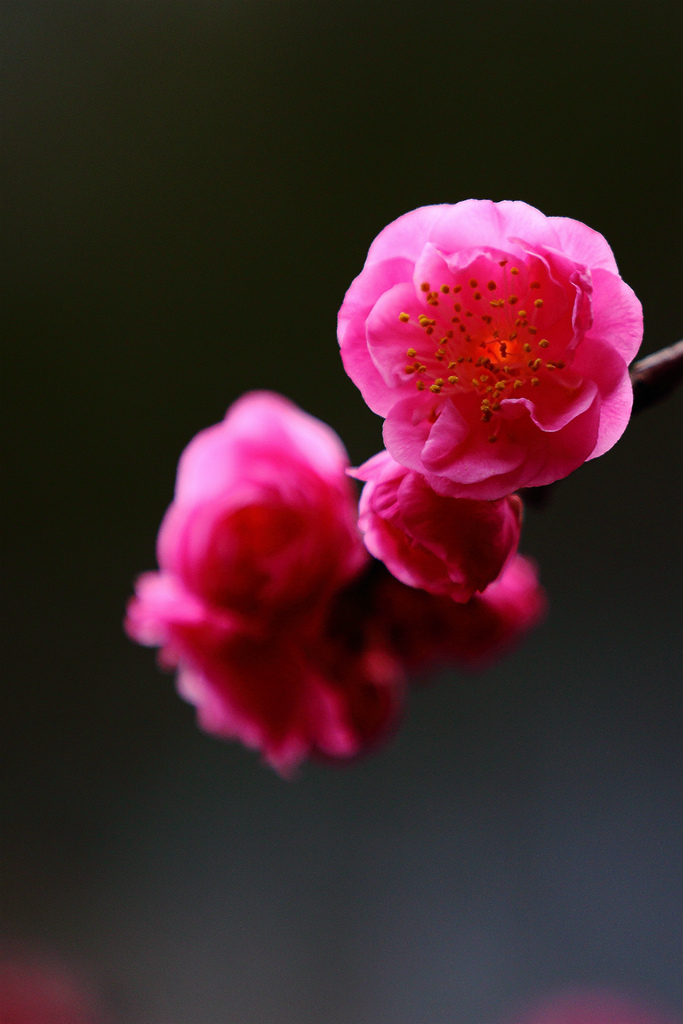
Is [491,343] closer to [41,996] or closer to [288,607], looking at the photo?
[288,607]

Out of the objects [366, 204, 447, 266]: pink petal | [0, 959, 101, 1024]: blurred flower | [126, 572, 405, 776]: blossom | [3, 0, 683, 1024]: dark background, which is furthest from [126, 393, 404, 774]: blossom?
[0, 959, 101, 1024]: blurred flower

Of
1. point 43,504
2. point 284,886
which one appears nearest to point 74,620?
point 43,504

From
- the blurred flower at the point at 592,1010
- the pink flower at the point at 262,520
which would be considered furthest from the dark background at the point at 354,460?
the pink flower at the point at 262,520

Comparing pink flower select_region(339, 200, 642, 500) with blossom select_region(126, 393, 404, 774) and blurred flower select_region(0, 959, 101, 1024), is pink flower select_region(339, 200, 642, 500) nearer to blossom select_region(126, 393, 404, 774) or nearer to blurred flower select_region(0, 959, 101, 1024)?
blossom select_region(126, 393, 404, 774)

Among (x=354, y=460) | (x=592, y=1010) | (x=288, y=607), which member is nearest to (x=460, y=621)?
(x=288, y=607)

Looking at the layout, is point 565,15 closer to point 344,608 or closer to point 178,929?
point 344,608

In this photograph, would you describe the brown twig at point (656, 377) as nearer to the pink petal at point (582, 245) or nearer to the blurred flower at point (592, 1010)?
the pink petal at point (582, 245)
